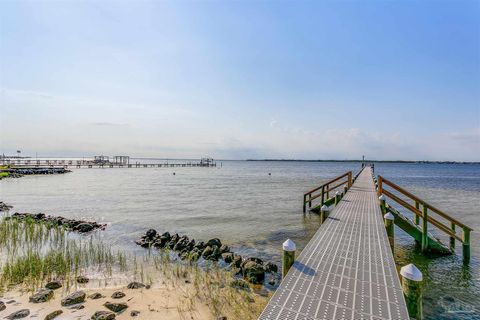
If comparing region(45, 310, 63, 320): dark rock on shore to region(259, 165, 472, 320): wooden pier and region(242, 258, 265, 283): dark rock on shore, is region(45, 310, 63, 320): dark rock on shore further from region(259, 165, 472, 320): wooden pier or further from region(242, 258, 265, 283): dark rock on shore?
region(259, 165, 472, 320): wooden pier

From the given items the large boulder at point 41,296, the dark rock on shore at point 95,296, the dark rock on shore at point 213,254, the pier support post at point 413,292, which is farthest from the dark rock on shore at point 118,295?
the pier support post at point 413,292

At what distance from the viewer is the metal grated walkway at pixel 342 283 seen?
4.54 m

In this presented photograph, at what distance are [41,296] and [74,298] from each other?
96cm

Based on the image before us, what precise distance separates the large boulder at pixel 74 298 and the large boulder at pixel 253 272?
194 inches

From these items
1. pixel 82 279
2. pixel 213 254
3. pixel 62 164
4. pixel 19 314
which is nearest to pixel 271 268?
pixel 213 254

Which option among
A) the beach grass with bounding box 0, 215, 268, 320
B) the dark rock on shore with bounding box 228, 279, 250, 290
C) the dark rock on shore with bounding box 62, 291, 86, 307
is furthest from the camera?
the dark rock on shore with bounding box 228, 279, 250, 290

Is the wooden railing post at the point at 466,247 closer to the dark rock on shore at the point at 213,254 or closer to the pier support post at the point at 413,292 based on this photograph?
the dark rock on shore at the point at 213,254

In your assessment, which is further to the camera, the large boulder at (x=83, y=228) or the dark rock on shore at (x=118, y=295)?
the large boulder at (x=83, y=228)

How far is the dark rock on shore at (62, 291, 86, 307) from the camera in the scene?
7.10 metres

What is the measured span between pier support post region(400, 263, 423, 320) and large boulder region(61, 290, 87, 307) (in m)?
7.99

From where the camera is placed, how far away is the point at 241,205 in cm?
2503

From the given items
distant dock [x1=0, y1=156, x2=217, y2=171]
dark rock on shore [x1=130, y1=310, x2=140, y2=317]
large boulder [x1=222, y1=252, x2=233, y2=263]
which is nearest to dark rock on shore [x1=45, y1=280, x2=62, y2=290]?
dark rock on shore [x1=130, y1=310, x2=140, y2=317]

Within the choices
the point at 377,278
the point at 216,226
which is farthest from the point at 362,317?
the point at 216,226

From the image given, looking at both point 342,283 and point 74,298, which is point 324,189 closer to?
point 342,283
